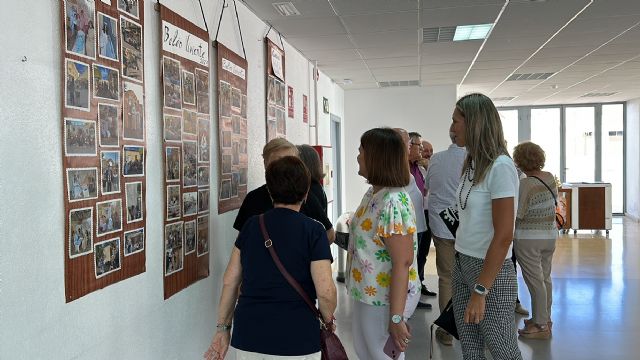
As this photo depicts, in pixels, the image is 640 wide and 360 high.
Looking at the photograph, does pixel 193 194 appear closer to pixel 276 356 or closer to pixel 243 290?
pixel 243 290

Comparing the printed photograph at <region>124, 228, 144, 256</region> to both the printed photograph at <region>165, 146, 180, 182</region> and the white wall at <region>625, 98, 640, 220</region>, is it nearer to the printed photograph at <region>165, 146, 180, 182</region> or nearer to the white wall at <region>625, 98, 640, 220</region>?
the printed photograph at <region>165, 146, 180, 182</region>

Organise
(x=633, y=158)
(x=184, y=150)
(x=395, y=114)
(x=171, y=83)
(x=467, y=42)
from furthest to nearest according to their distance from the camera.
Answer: (x=633, y=158) → (x=395, y=114) → (x=467, y=42) → (x=184, y=150) → (x=171, y=83)

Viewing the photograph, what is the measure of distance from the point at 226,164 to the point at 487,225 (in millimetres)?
1881

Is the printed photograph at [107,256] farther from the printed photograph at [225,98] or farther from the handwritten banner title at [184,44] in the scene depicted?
the printed photograph at [225,98]

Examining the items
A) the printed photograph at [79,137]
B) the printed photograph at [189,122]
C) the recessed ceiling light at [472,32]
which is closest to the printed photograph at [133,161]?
the printed photograph at [79,137]

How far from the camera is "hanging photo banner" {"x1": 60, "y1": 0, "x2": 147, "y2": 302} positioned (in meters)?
1.84

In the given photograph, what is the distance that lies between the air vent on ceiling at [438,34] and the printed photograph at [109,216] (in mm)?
3542

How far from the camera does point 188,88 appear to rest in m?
2.78

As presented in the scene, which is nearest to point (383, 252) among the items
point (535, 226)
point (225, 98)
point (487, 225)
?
point (487, 225)

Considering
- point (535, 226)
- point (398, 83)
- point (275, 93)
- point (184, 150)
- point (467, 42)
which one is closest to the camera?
point (184, 150)

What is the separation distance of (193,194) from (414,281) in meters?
1.35

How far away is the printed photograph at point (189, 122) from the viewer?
2740 mm

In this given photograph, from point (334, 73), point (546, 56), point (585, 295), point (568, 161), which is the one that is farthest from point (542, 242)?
point (568, 161)

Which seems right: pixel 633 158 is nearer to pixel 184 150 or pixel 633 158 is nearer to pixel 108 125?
pixel 184 150
